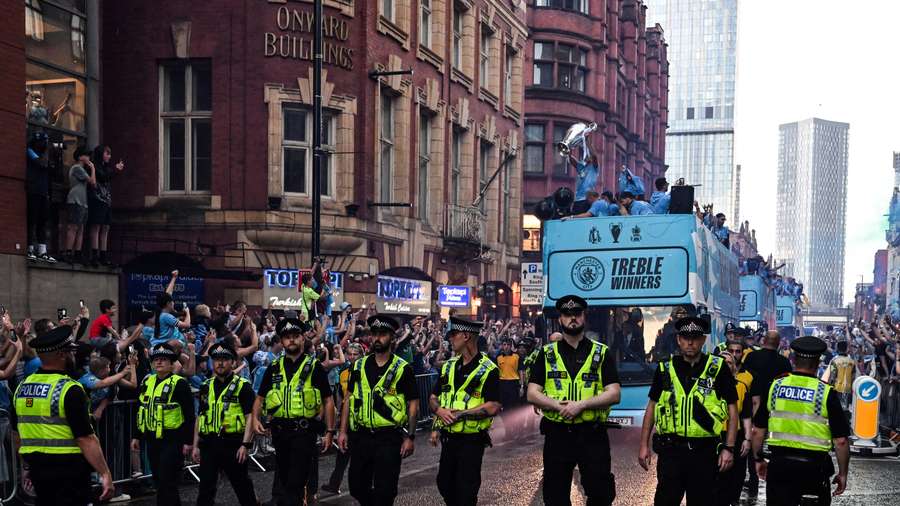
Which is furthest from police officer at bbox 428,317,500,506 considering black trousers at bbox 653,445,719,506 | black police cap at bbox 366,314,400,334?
black trousers at bbox 653,445,719,506

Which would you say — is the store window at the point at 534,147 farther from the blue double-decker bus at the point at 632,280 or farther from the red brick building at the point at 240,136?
the blue double-decker bus at the point at 632,280

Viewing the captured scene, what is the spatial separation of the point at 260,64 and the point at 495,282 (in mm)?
14883

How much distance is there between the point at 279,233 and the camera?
2389cm

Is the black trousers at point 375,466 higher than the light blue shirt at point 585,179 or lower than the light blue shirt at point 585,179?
lower

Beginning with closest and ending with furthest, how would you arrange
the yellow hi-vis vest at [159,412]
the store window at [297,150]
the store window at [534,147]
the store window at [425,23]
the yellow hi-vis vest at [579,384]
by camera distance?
the yellow hi-vis vest at [579,384] → the yellow hi-vis vest at [159,412] → the store window at [297,150] → the store window at [425,23] → the store window at [534,147]

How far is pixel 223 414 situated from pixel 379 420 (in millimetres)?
1484

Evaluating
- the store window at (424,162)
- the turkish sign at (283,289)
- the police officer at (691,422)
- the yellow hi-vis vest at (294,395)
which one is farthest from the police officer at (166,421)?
the store window at (424,162)

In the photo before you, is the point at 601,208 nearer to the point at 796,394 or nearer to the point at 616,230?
the point at 616,230

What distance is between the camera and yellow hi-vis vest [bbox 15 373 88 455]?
730cm

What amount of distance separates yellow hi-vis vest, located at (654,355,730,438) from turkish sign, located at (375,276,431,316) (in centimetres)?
1787

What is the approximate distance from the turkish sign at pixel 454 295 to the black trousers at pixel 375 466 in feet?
62.5

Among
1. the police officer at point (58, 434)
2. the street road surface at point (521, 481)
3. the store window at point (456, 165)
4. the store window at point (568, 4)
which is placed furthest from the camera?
the store window at point (568, 4)

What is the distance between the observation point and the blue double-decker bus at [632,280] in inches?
647

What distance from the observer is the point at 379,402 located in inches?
361
